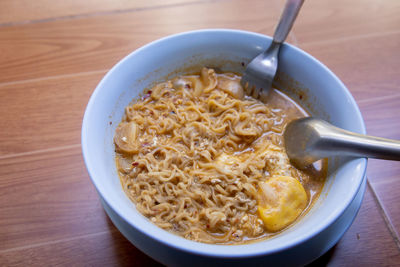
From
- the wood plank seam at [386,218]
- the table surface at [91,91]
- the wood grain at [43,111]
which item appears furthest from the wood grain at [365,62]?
the wood grain at [43,111]

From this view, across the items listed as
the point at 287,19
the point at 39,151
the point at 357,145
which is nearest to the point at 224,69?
the point at 287,19

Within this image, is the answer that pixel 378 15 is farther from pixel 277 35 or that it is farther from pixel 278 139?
pixel 278 139

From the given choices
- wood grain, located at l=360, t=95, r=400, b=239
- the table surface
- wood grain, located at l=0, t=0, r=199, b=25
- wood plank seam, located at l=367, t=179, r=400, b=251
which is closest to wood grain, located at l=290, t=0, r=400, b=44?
the table surface

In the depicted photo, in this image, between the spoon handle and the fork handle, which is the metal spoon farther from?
the fork handle

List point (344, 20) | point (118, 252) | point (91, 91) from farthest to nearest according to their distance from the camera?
point (344, 20) < point (91, 91) < point (118, 252)

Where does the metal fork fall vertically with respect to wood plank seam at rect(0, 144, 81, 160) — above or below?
above

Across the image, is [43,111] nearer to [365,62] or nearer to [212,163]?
[212,163]
